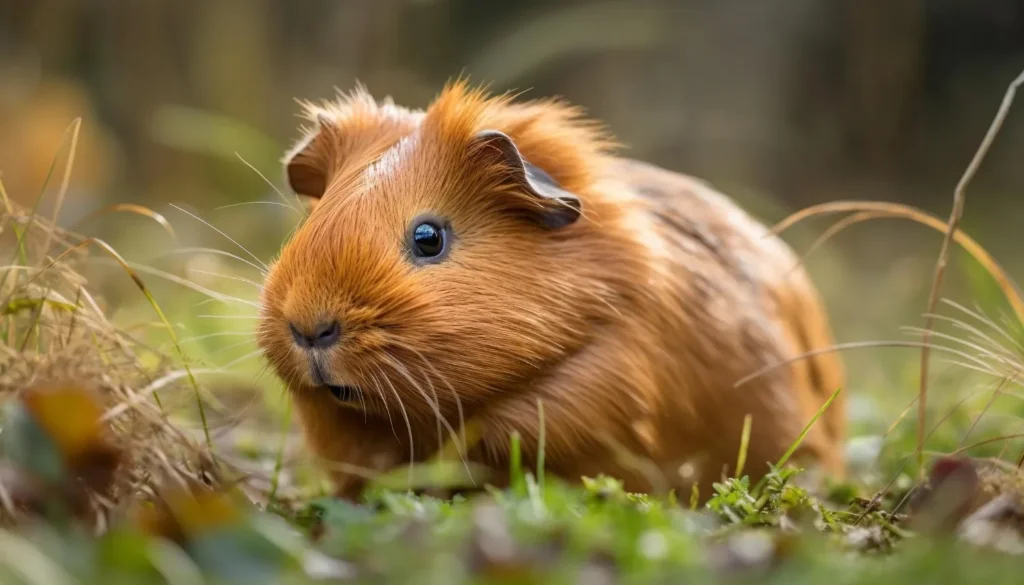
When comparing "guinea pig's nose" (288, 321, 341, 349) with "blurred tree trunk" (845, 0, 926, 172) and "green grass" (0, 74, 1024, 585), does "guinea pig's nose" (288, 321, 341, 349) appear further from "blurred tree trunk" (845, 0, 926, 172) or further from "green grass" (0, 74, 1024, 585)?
"blurred tree trunk" (845, 0, 926, 172)

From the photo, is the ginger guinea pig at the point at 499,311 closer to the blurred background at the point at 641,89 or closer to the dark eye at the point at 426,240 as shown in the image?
the dark eye at the point at 426,240

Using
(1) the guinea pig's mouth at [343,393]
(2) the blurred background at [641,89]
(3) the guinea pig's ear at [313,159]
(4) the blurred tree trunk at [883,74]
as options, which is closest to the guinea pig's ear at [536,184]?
(3) the guinea pig's ear at [313,159]

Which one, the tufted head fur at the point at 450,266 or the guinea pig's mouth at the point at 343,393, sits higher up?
the tufted head fur at the point at 450,266

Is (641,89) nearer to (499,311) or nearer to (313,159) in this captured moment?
(313,159)

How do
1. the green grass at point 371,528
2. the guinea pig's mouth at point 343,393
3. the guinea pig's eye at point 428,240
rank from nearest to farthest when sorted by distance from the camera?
1. the green grass at point 371,528
2. the guinea pig's mouth at point 343,393
3. the guinea pig's eye at point 428,240


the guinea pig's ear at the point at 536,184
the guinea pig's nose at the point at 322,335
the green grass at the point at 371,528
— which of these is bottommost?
the green grass at the point at 371,528

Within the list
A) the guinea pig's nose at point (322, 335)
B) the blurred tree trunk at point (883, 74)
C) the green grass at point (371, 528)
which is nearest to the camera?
the green grass at point (371, 528)

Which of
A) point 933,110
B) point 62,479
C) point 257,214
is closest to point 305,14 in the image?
point 257,214

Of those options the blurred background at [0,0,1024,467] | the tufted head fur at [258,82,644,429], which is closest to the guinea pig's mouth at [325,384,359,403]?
the tufted head fur at [258,82,644,429]
